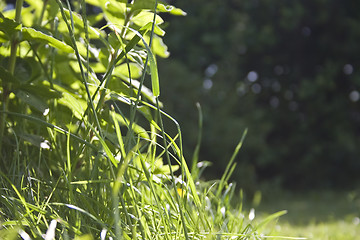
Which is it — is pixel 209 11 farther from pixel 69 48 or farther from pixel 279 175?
pixel 69 48

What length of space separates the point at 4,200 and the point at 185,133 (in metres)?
5.40

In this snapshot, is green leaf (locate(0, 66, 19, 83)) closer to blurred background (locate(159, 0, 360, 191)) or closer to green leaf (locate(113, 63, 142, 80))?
green leaf (locate(113, 63, 142, 80))

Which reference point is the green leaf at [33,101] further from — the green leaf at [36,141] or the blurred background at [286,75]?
the blurred background at [286,75]

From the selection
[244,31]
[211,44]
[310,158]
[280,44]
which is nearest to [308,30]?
[280,44]

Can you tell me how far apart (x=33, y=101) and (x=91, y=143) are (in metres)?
0.11

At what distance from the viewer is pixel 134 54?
622 millimetres

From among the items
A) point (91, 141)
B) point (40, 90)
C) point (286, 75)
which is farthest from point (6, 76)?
point (286, 75)

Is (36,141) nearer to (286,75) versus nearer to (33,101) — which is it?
(33,101)

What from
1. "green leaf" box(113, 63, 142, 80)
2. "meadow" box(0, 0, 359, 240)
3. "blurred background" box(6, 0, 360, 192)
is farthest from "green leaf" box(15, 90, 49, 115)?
"blurred background" box(6, 0, 360, 192)

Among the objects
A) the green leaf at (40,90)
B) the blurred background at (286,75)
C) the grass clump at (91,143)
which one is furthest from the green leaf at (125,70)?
the blurred background at (286,75)

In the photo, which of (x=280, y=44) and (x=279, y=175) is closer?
(x=279, y=175)

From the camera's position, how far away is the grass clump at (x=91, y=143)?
19.9 inches

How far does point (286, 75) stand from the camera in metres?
7.80

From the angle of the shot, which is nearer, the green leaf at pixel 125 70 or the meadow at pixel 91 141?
the meadow at pixel 91 141
